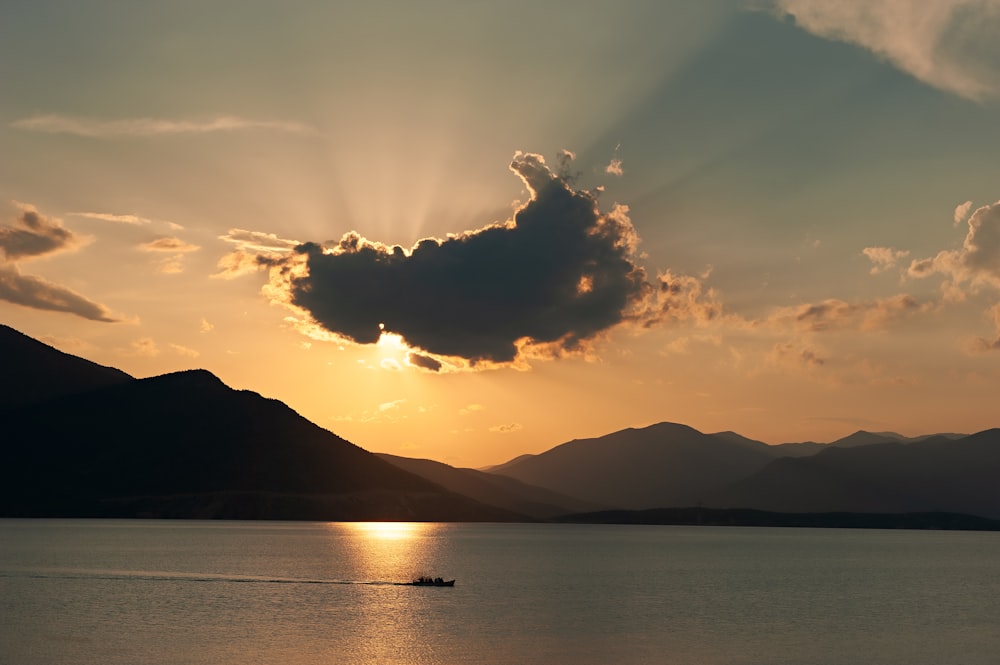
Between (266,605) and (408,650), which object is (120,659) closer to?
(408,650)

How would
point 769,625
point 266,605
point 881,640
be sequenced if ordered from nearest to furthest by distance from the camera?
point 881,640, point 769,625, point 266,605

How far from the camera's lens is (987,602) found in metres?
186

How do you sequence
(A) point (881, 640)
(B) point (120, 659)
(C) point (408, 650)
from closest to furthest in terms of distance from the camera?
(B) point (120, 659)
(C) point (408, 650)
(A) point (881, 640)

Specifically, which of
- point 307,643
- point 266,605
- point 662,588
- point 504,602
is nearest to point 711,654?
point 307,643

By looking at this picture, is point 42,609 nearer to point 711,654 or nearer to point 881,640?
point 711,654

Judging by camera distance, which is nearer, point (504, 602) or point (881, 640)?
point (881, 640)

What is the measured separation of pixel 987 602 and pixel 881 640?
73.7 metres

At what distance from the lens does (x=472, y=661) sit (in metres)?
103

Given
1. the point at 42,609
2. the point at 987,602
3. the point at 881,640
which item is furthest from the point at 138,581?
the point at 987,602

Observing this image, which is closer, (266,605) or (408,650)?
(408,650)

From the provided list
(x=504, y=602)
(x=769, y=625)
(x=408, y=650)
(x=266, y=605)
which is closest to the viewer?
(x=408, y=650)

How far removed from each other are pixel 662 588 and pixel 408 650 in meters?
98.4

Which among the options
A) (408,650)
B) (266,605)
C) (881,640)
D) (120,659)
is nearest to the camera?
(120,659)

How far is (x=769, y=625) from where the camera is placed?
139 meters
